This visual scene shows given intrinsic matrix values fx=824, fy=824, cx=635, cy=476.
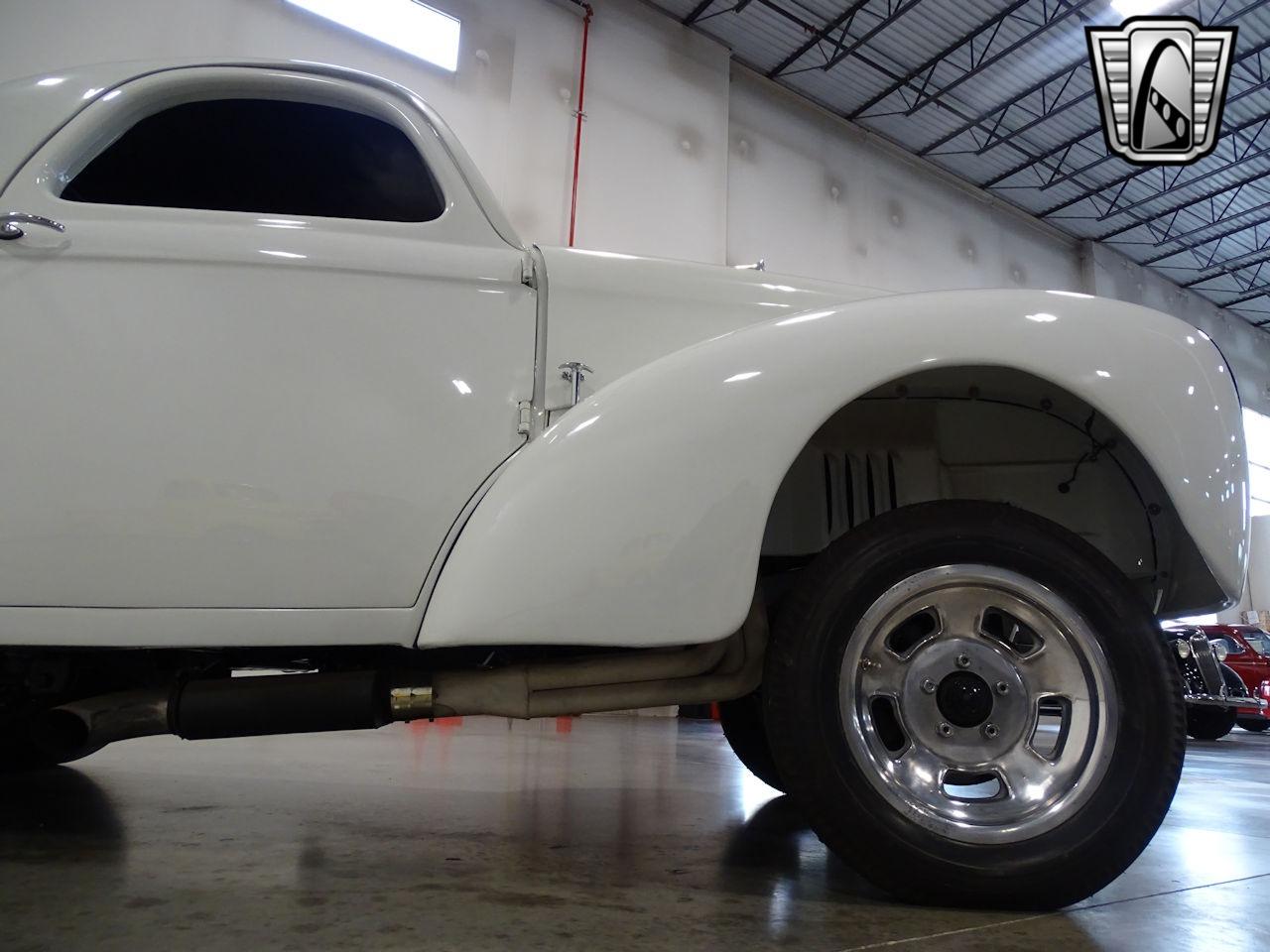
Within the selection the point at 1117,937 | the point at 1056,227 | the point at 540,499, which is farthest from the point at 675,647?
the point at 1056,227

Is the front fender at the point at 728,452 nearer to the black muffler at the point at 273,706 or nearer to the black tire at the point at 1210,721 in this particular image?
the black muffler at the point at 273,706

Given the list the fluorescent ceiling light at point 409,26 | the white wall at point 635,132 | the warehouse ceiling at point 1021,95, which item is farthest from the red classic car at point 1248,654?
the fluorescent ceiling light at point 409,26

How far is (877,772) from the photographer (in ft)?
4.87

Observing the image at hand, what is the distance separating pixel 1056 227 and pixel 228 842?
699 inches

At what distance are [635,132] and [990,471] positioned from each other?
8.91 metres

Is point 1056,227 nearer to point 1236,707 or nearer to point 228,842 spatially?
point 1236,707

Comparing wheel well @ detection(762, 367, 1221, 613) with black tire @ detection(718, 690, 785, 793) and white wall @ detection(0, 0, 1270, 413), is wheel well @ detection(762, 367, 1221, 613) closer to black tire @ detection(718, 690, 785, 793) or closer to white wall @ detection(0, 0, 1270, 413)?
black tire @ detection(718, 690, 785, 793)

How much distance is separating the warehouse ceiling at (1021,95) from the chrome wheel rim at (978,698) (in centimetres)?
1090

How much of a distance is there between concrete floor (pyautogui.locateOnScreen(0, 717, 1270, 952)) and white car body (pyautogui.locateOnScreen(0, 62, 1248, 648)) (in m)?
0.45

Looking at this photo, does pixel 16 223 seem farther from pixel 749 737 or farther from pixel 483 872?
pixel 749 737

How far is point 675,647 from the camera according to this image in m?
1.75

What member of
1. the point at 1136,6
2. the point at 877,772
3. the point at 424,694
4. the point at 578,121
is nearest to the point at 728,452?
the point at 877,772

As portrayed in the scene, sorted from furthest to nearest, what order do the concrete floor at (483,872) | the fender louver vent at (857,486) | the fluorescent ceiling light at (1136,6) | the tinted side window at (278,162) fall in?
the fluorescent ceiling light at (1136,6), the fender louver vent at (857,486), the tinted side window at (278,162), the concrete floor at (483,872)

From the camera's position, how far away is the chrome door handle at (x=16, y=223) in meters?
1.62
